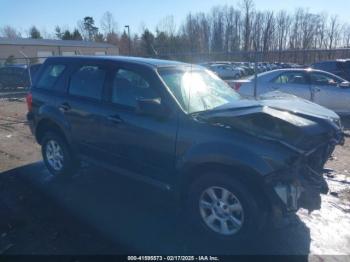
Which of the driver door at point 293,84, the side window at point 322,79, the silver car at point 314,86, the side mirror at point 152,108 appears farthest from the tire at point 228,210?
the side window at point 322,79

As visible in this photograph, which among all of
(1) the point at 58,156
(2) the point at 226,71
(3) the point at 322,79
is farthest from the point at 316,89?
(2) the point at 226,71

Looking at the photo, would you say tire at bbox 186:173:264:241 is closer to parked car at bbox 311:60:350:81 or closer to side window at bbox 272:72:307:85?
side window at bbox 272:72:307:85

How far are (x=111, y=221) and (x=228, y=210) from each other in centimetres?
149

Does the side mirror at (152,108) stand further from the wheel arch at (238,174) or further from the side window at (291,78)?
the side window at (291,78)

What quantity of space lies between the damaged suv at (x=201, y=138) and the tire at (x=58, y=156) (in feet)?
0.91

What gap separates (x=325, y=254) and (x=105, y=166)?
297cm

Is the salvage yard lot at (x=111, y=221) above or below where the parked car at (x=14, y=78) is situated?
below

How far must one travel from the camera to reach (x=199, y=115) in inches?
148

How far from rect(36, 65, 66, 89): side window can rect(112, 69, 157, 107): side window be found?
4.48ft

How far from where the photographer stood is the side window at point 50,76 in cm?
539

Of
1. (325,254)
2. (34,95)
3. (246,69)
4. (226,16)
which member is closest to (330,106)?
(325,254)

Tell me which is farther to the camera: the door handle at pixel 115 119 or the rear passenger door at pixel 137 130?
the door handle at pixel 115 119

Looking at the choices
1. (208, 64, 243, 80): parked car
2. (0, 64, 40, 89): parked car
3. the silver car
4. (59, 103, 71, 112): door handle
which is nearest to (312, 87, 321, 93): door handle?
the silver car

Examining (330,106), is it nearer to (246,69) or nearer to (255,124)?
(255,124)
